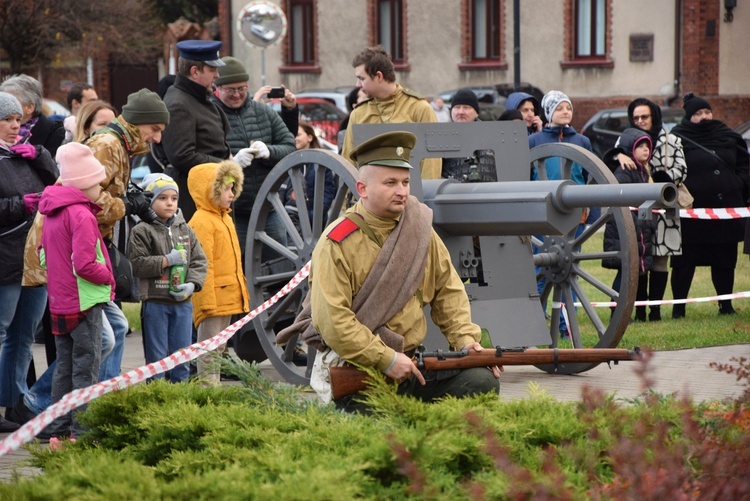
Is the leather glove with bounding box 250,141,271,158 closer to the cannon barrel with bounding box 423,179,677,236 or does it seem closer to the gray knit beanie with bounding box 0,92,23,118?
the cannon barrel with bounding box 423,179,677,236

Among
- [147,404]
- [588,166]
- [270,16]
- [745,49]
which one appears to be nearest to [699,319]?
[588,166]

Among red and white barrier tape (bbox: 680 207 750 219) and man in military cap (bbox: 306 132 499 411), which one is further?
red and white barrier tape (bbox: 680 207 750 219)

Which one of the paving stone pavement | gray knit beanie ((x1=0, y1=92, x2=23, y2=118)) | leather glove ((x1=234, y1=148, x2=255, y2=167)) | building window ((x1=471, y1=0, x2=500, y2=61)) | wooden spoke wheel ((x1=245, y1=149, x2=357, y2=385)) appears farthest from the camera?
building window ((x1=471, y1=0, x2=500, y2=61))

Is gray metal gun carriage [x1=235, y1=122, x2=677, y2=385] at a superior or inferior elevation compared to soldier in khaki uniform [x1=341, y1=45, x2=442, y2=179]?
inferior

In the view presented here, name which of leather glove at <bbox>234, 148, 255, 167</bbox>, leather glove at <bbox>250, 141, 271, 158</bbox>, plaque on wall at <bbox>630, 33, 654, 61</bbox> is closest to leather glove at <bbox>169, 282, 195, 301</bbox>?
leather glove at <bbox>234, 148, 255, 167</bbox>

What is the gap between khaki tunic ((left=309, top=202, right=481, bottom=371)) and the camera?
4.86 m

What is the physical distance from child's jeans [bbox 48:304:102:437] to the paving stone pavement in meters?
0.64

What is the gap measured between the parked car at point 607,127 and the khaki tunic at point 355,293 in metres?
18.2

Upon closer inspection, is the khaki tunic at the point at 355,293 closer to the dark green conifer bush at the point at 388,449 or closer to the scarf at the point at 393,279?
the scarf at the point at 393,279

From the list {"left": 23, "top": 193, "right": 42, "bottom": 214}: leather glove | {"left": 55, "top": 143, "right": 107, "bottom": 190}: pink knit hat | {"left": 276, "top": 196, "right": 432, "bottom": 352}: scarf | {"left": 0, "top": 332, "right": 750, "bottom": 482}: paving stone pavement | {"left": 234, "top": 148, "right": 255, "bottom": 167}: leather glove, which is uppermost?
{"left": 55, "top": 143, "right": 107, "bottom": 190}: pink knit hat

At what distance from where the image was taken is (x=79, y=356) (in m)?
5.92

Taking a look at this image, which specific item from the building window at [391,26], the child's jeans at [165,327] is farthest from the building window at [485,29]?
the child's jeans at [165,327]

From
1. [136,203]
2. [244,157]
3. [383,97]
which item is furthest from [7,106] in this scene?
[383,97]

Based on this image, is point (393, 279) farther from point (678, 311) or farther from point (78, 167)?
point (678, 311)
